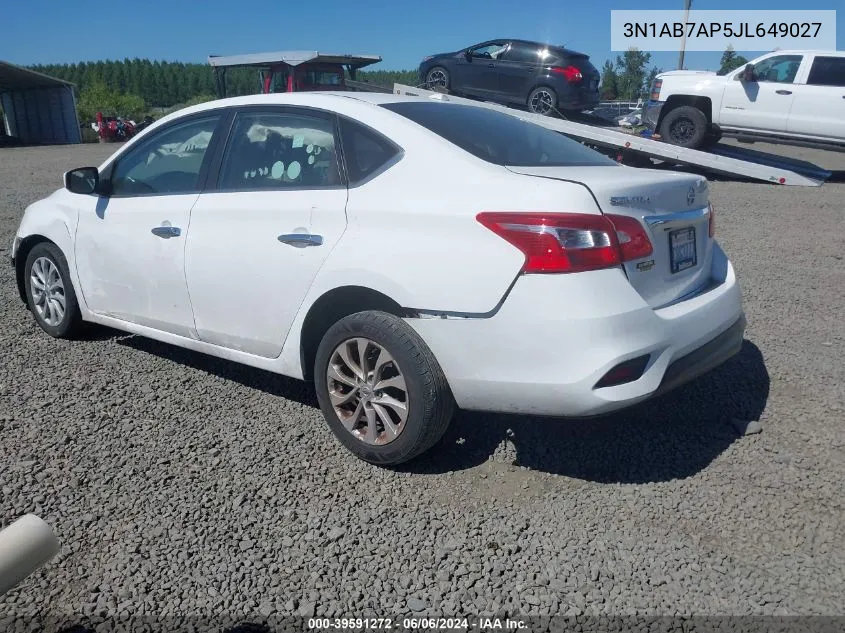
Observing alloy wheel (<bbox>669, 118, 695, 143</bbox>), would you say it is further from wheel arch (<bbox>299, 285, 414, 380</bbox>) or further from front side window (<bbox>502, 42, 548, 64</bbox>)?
wheel arch (<bbox>299, 285, 414, 380</bbox>)

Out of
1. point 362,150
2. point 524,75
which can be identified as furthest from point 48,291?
point 524,75

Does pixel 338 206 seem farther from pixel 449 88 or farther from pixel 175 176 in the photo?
pixel 449 88

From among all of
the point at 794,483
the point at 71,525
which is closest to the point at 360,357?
the point at 71,525

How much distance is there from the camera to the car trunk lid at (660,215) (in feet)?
9.32

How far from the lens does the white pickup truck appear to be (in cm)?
1301

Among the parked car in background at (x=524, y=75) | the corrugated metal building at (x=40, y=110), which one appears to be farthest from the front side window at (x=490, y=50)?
the corrugated metal building at (x=40, y=110)

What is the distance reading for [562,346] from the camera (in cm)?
268

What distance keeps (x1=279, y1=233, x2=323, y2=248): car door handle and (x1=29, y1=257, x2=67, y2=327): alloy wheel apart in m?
2.19

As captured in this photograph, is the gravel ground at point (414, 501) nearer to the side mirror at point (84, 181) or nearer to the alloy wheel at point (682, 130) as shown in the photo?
the side mirror at point (84, 181)

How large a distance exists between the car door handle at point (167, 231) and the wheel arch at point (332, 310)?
1.02 metres

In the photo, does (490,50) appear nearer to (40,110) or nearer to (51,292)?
(51,292)

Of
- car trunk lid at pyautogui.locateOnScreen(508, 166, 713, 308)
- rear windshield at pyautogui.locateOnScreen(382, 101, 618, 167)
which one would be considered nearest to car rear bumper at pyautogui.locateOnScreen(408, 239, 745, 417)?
car trunk lid at pyautogui.locateOnScreen(508, 166, 713, 308)

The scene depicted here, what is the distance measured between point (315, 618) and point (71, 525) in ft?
3.82

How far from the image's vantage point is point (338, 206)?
3184mm
